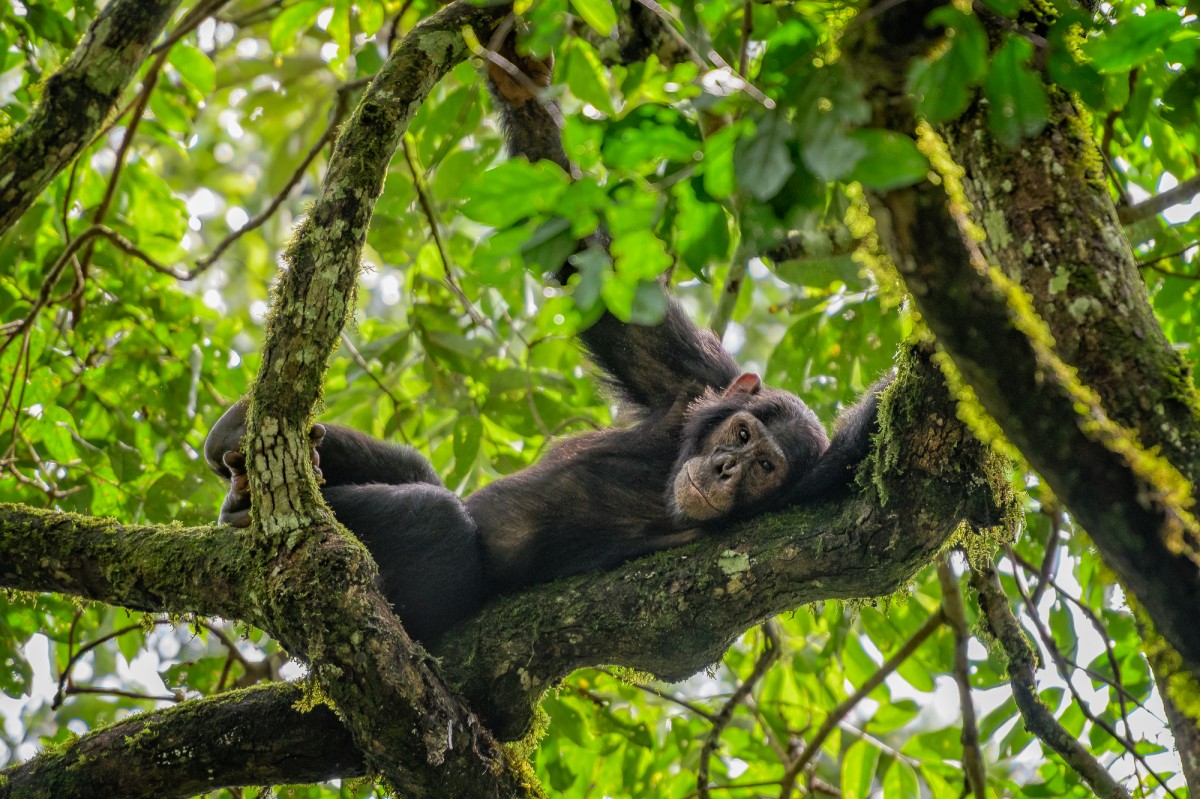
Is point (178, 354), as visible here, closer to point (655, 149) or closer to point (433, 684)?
point (433, 684)

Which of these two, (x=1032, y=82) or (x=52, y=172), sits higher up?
(x=52, y=172)

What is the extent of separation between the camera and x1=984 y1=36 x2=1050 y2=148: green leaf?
188 centimetres

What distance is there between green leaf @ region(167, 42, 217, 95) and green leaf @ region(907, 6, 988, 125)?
15.6 feet

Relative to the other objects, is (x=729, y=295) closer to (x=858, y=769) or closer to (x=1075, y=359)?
(x=858, y=769)

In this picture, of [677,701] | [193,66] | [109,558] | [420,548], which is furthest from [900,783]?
[193,66]

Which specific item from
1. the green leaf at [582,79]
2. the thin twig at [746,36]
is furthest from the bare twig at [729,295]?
the thin twig at [746,36]

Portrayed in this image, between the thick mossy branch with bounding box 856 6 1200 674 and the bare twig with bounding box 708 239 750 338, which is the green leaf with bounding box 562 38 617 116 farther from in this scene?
the thick mossy branch with bounding box 856 6 1200 674

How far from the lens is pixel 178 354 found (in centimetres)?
564

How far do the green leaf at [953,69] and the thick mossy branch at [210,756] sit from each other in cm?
285

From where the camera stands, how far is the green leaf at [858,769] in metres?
5.34

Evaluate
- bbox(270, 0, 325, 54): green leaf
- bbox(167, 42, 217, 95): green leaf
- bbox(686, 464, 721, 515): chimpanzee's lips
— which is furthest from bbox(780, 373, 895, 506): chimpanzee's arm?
bbox(167, 42, 217, 95): green leaf

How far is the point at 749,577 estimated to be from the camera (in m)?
3.46

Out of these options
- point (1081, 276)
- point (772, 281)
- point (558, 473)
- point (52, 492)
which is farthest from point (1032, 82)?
point (772, 281)

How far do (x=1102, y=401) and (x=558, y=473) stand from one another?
2.70m
